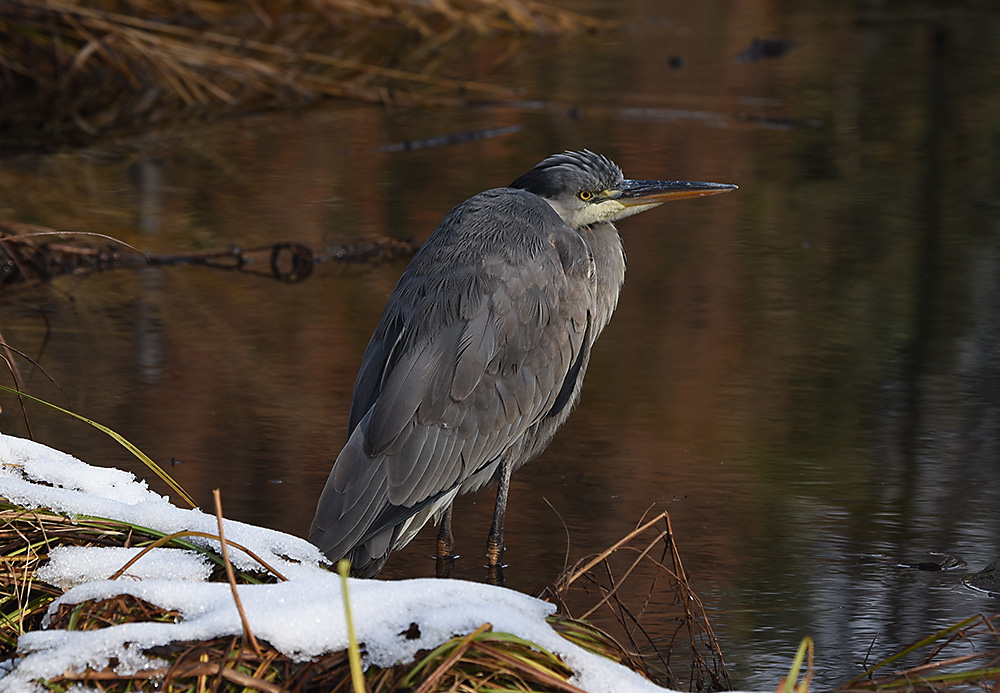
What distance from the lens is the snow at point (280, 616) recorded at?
2254 mm

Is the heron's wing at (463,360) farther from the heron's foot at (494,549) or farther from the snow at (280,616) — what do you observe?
the snow at (280,616)

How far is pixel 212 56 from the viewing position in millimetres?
8758

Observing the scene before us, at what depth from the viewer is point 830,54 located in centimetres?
1202

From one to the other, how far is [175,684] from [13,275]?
15.1ft

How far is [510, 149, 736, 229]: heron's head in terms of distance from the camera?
428 cm

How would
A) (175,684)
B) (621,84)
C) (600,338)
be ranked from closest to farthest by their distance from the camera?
(175,684)
(600,338)
(621,84)

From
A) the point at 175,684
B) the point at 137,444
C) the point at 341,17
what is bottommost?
the point at 137,444

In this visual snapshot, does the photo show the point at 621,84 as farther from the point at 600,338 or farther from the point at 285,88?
the point at 600,338

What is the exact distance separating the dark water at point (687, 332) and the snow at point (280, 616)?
74 centimetres

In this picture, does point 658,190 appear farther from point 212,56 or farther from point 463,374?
point 212,56

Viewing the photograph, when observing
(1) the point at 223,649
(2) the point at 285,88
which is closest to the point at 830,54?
(2) the point at 285,88

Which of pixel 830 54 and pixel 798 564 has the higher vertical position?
pixel 830 54

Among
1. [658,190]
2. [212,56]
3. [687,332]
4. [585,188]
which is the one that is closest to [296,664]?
[585,188]

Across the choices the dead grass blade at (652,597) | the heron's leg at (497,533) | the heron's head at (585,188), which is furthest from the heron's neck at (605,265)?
the dead grass blade at (652,597)
